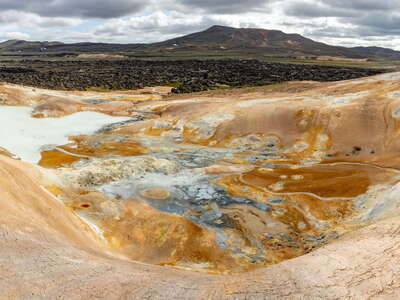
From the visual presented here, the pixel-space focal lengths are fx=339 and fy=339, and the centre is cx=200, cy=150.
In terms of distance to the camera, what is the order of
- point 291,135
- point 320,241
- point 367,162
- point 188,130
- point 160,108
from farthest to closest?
point 160,108 → point 188,130 → point 291,135 → point 367,162 → point 320,241

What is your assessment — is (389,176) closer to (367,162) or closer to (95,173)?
(367,162)

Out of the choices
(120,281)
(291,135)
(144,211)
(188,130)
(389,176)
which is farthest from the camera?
(188,130)

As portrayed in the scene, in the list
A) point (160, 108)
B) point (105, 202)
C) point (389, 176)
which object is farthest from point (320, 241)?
point (160, 108)

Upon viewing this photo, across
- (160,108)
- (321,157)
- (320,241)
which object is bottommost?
(320,241)

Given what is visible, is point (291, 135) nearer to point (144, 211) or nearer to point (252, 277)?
point (144, 211)

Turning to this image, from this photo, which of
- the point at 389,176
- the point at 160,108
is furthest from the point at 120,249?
the point at 160,108

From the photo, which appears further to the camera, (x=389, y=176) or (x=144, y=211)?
(x=389, y=176)

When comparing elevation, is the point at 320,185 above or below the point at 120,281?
below
